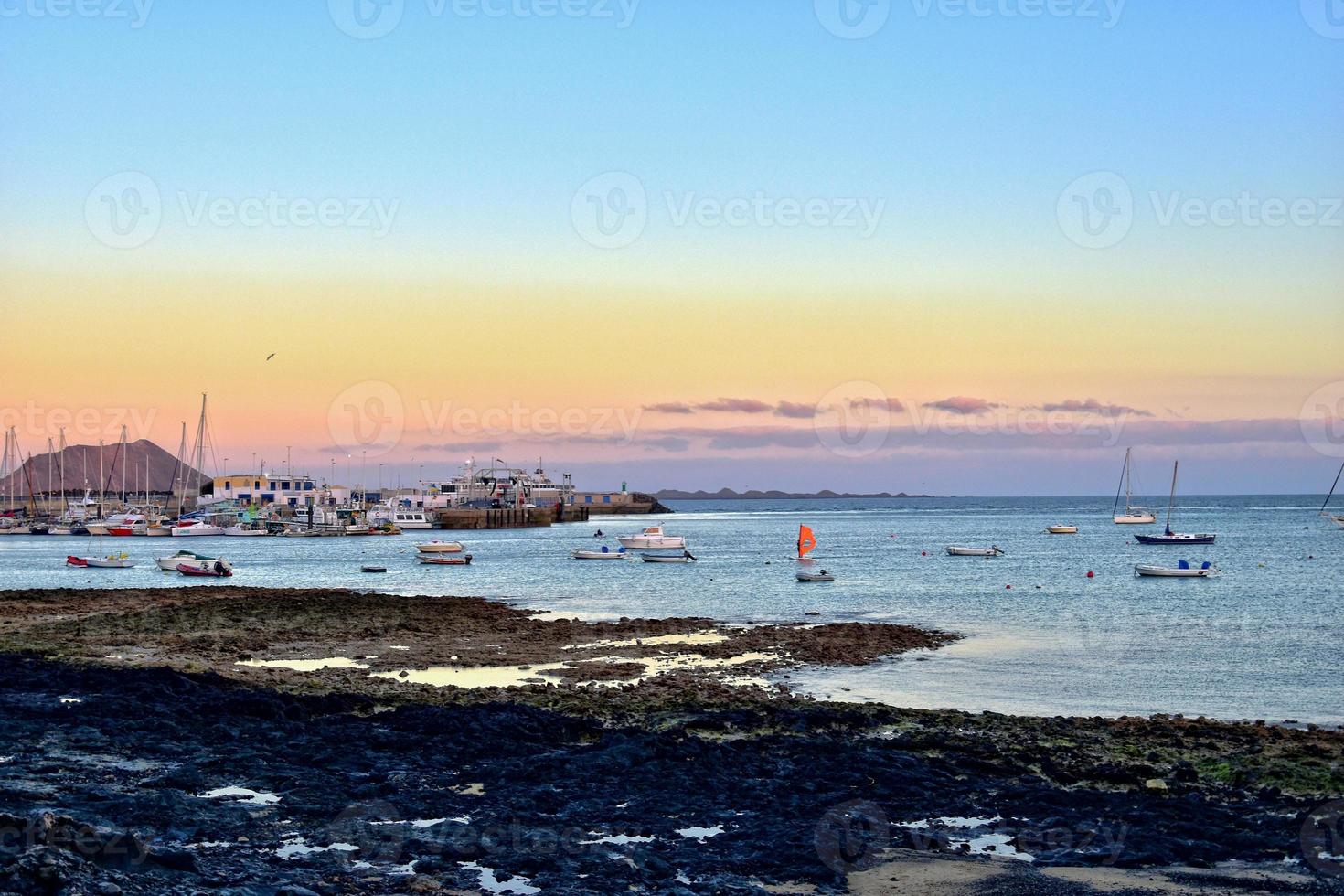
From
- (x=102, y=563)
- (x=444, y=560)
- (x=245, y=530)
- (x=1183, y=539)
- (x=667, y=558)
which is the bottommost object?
(x=245, y=530)

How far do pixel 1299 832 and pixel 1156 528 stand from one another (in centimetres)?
13714

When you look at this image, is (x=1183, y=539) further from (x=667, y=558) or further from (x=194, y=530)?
(x=194, y=530)

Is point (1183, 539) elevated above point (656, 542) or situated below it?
below

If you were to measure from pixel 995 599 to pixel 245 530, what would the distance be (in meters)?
112

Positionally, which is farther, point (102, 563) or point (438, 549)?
point (438, 549)

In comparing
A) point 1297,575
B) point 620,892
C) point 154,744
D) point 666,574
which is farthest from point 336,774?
point 1297,575

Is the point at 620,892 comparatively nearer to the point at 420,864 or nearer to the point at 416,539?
the point at 420,864

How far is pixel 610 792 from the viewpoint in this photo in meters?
14.9

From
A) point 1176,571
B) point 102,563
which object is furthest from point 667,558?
point 102,563

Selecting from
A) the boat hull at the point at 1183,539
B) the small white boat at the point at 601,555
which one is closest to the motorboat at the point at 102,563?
the small white boat at the point at 601,555

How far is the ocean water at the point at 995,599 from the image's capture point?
26.8 meters

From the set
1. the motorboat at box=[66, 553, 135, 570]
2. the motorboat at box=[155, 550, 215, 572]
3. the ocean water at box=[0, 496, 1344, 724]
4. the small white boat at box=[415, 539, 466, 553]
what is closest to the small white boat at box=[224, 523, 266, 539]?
the ocean water at box=[0, 496, 1344, 724]

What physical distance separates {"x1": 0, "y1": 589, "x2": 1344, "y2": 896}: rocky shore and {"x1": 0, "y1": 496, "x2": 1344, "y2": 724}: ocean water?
5.34 metres

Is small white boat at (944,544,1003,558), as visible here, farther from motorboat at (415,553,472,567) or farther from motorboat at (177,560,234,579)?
motorboat at (177,560,234,579)
